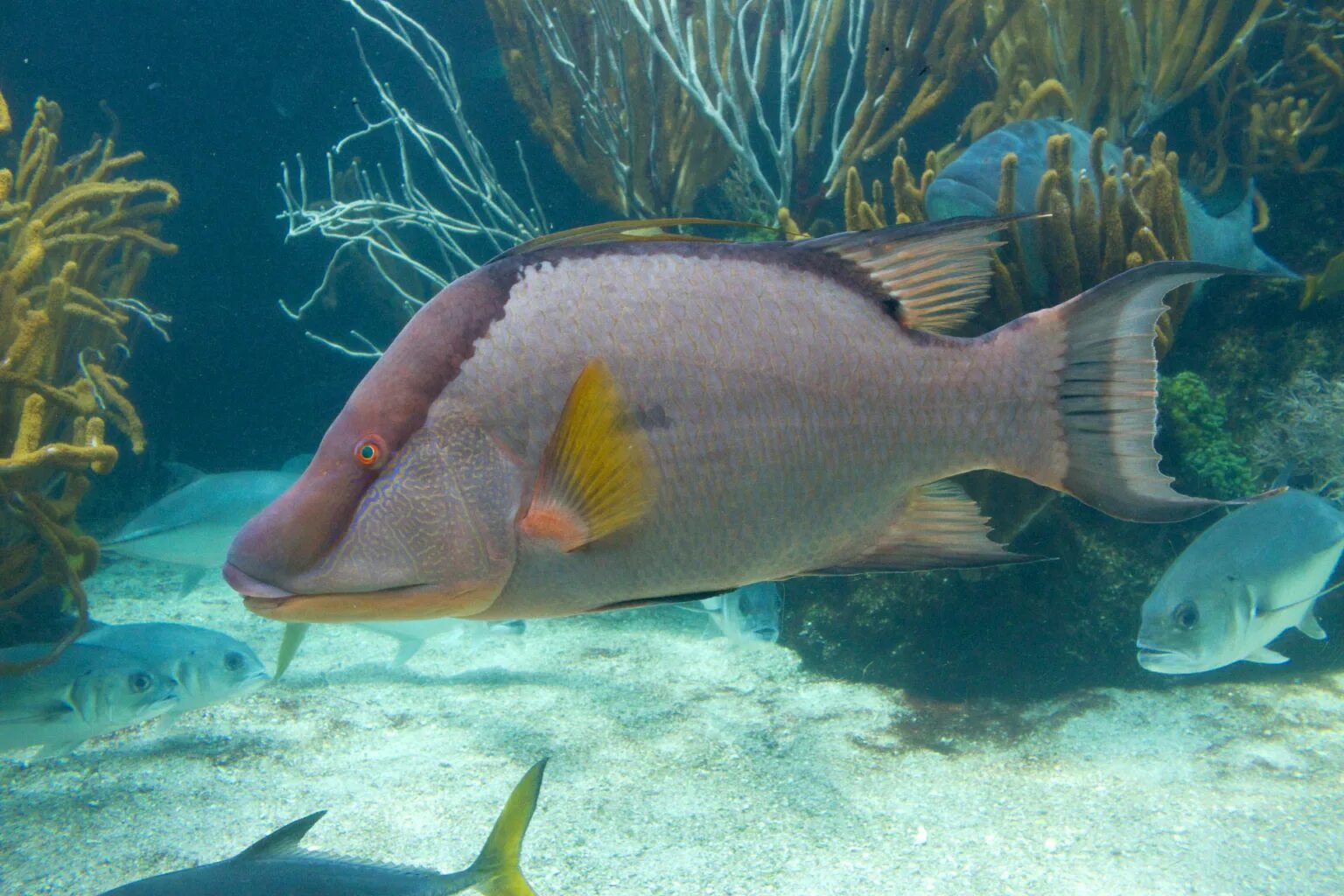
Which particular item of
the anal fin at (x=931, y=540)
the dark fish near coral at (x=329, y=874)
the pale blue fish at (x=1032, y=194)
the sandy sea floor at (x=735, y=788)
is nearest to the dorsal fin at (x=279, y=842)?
the dark fish near coral at (x=329, y=874)

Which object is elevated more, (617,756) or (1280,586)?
(1280,586)

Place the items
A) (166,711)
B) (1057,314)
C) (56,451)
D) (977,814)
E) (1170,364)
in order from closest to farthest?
(1057,314) < (56,451) < (977,814) < (166,711) < (1170,364)

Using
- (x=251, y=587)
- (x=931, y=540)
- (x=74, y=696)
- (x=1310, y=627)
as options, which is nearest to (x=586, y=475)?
(x=251, y=587)

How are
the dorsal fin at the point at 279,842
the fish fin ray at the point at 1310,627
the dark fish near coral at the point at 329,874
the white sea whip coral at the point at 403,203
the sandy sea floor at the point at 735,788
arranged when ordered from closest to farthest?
the dark fish near coral at the point at 329,874 → the dorsal fin at the point at 279,842 → the sandy sea floor at the point at 735,788 → the fish fin ray at the point at 1310,627 → the white sea whip coral at the point at 403,203

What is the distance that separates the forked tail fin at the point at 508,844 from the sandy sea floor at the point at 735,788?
48 centimetres

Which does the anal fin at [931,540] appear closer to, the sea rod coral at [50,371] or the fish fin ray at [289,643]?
the sea rod coral at [50,371]

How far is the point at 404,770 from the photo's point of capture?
3324mm

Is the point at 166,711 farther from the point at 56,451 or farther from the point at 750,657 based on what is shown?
the point at 750,657

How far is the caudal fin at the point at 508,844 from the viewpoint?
6.74ft

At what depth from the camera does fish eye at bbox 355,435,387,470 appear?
1032 mm

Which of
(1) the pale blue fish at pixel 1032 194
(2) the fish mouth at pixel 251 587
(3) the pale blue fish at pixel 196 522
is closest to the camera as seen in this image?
(2) the fish mouth at pixel 251 587

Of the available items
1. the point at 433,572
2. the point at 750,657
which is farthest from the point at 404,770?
the point at 433,572

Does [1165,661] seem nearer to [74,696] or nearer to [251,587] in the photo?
[251,587]

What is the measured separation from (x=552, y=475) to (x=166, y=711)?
326cm
